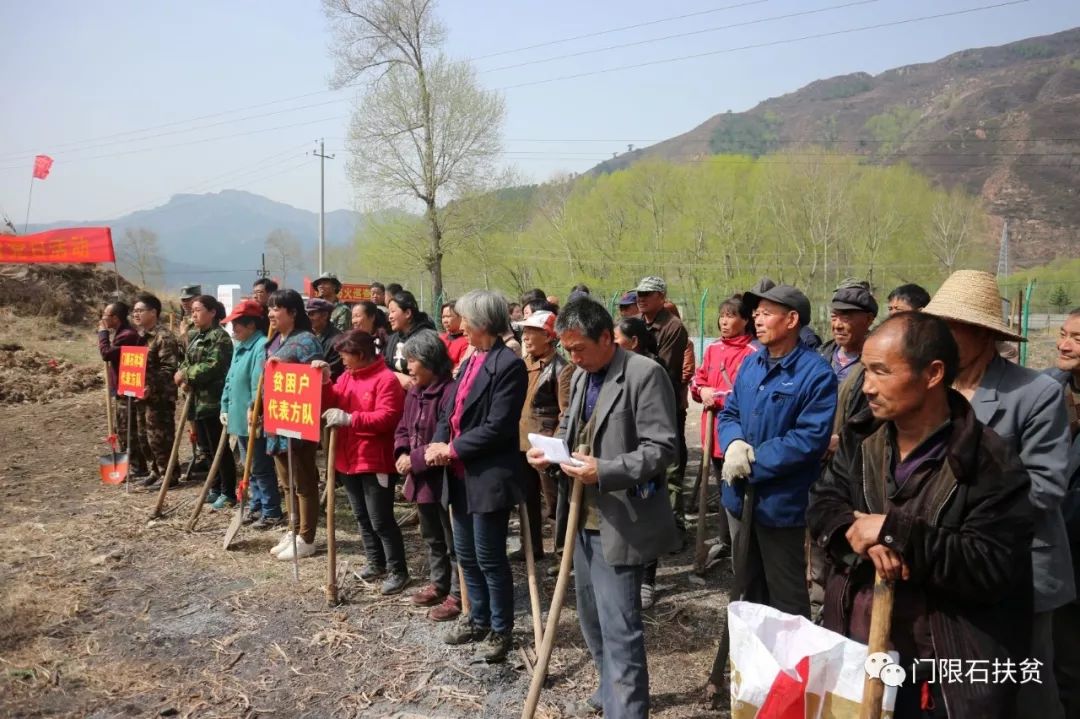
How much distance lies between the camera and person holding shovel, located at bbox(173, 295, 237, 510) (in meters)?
7.16

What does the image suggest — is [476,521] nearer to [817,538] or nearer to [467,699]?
[467,699]

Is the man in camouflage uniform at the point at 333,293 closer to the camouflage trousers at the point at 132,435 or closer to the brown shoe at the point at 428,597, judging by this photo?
the camouflage trousers at the point at 132,435

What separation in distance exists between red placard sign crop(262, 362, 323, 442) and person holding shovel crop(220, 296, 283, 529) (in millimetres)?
970

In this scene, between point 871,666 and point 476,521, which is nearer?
point 871,666

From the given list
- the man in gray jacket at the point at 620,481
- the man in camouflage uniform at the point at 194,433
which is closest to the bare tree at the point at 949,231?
the man in camouflage uniform at the point at 194,433

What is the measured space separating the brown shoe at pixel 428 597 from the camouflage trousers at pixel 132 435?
5096 mm

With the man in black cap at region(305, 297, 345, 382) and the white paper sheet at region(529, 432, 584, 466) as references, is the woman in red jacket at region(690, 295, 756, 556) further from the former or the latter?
the man in black cap at region(305, 297, 345, 382)

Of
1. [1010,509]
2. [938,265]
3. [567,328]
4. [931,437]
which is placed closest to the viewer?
[1010,509]

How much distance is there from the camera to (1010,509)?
183 cm

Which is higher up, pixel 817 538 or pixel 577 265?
pixel 577 265

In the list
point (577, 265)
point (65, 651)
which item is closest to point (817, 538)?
point (65, 651)

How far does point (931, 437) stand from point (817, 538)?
0.46 metres

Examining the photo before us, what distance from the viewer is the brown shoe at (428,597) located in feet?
16.2

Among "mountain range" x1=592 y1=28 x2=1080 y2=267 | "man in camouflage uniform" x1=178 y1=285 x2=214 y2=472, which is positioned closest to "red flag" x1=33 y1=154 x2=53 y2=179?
"man in camouflage uniform" x1=178 y1=285 x2=214 y2=472
